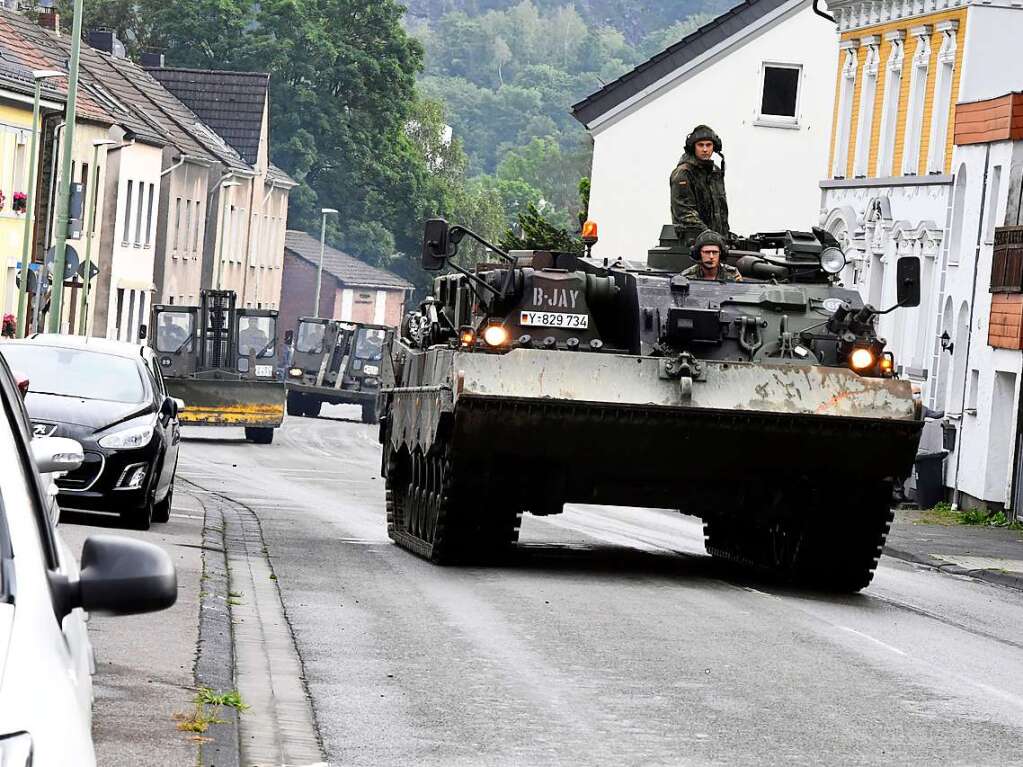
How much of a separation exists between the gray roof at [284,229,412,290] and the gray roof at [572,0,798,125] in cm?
4904

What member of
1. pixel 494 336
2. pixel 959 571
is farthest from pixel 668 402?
pixel 959 571

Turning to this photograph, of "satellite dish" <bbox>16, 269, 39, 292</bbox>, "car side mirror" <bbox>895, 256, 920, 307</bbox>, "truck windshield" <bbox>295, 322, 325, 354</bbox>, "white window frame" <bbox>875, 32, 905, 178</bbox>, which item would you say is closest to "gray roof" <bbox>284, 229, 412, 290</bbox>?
"truck windshield" <bbox>295, 322, 325, 354</bbox>

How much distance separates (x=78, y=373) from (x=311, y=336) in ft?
149

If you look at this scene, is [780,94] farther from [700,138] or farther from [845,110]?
[700,138]

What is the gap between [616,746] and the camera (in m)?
9.34

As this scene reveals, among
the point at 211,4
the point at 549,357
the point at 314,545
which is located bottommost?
the point at 314,545

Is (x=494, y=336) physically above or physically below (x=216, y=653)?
above

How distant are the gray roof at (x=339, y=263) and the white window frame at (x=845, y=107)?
60250 mm

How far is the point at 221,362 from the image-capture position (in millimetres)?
50250

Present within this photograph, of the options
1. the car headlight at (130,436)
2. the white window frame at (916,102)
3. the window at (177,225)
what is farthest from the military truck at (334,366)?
the car headlight at (130,436)

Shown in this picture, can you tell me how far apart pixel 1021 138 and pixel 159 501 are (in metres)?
18.8

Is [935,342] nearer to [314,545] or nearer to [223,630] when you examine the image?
[314,545]

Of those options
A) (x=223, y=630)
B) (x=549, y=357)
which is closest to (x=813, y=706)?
Answer: (x=223, y=630)

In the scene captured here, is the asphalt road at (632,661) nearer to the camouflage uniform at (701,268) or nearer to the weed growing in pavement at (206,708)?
the weed growing in pavement at (206,708)
